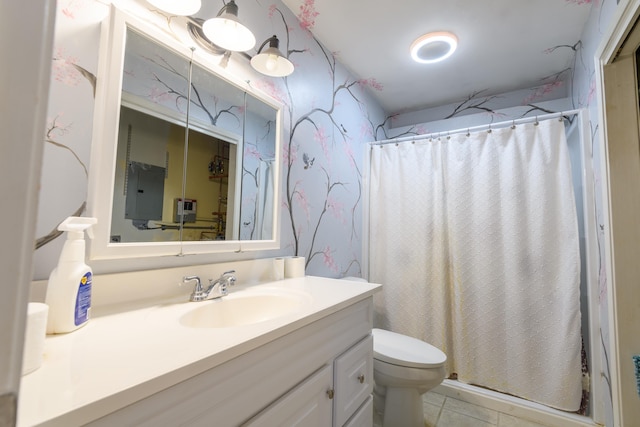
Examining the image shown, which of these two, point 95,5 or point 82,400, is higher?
point 95,5

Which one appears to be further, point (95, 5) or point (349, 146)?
point (349, 146)

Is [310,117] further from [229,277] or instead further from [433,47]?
[229,277]

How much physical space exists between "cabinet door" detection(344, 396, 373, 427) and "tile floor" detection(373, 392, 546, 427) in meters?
0.60

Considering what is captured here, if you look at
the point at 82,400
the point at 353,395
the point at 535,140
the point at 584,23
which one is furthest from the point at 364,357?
the point at 584,23

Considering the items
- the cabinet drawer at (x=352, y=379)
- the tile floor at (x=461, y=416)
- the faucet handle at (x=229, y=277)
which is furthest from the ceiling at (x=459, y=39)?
the tile floor at (x=461, y=416)

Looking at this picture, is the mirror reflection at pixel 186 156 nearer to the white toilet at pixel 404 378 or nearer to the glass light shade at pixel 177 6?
the glass light shade at pixel 177 6

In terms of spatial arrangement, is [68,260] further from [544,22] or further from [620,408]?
[544,22]

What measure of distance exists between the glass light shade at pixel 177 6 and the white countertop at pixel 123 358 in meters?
0.91

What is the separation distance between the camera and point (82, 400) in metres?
0.36

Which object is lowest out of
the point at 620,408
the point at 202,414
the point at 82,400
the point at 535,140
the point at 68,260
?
the point at 620,408

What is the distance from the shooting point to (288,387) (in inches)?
27.4

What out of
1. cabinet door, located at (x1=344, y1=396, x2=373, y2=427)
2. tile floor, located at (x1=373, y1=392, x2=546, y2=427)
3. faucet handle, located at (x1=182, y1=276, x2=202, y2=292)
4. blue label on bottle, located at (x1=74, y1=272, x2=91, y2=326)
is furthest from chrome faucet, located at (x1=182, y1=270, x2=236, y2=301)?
tile floor, located at (x1=373, y1=392, x2=546, y2=427)

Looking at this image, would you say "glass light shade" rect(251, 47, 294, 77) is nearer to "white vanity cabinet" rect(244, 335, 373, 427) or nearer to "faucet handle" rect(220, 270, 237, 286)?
"faucet handle" rect(220, 270, 237, 286)

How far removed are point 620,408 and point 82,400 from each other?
1.80 m
